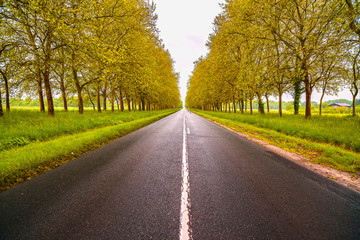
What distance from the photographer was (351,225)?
211 cm

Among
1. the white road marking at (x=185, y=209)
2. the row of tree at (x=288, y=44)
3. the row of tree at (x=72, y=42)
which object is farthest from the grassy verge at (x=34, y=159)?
the row of tree at (x=288, y=44)

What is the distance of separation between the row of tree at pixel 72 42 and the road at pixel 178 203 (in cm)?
754

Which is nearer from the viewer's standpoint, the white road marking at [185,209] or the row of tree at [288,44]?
the white road marking at [185,209]

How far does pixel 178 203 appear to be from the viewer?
2529 mm

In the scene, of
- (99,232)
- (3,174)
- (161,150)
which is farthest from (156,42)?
(99,232)

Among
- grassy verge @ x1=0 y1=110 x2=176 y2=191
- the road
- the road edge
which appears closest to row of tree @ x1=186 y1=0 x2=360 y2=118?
the road edge

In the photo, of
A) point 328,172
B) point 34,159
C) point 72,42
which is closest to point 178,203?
point 328,172

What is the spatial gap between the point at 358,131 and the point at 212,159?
27.7 feet

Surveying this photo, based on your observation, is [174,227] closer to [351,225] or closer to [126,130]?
[351,225]

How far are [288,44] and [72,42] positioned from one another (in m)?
16.6

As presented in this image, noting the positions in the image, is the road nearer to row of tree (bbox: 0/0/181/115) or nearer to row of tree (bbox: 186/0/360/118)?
row of tree (bbox: 0/0/181/115)

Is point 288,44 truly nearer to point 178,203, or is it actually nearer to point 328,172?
point 328,172

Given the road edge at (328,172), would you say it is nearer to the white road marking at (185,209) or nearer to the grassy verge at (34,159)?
the white road marking at (185,209)

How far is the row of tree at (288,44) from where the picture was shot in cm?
796
